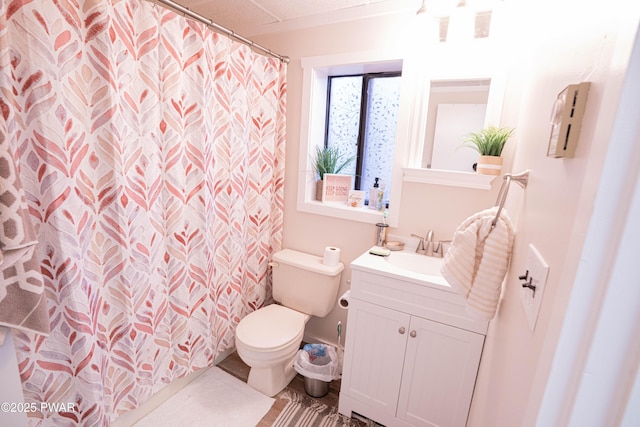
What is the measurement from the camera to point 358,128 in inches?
78.6

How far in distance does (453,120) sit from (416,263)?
0.80 m

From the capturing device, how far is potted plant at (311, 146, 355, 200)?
6.55ft

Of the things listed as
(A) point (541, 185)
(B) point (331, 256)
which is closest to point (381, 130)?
(B) point (331, 256)

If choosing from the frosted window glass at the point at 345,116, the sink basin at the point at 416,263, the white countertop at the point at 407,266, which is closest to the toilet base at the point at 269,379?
the white countertop at the point at 407,266

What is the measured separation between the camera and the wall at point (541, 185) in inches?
15.2

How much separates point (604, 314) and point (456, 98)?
1.44 meters

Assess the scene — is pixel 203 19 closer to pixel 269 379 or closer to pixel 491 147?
pixel 491 147

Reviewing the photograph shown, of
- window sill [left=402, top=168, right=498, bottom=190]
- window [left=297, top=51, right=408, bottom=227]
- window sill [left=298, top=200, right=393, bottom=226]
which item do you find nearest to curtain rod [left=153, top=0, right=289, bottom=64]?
window [left=297, top=51, right=408, bottom=227]

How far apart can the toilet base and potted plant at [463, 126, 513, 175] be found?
1589 millimetres

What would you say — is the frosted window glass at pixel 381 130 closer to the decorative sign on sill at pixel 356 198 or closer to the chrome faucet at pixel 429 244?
the decorative sign on sill at pixel 356 198

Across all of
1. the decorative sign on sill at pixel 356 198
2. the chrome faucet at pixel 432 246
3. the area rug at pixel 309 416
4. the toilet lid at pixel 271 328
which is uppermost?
the decorative sign on sill at pixel 356 198

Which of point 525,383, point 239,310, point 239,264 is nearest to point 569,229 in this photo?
point 525,383

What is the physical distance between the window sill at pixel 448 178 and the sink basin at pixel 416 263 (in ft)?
1.39

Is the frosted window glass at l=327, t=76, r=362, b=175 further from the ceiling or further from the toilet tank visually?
the toilet tank
